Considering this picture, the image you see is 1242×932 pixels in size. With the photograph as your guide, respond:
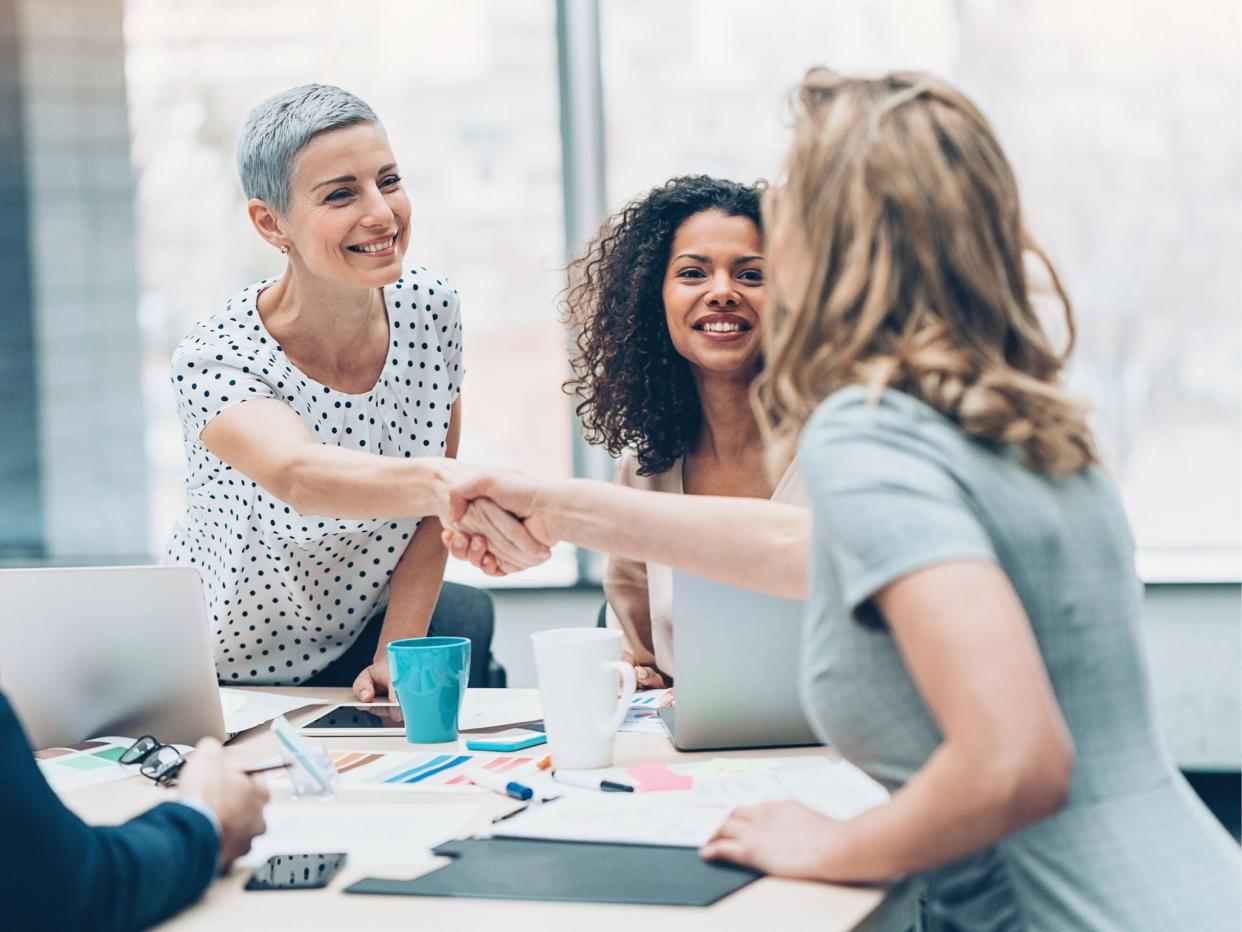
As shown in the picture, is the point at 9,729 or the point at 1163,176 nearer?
the point at 9,729

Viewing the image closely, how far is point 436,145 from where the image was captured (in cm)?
401

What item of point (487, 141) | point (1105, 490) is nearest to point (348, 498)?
point (1105, 490)

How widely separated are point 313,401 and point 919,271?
1.26 metres

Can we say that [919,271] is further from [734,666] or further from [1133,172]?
[1133,172]

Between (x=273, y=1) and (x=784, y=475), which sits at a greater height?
(x=273, y=1)

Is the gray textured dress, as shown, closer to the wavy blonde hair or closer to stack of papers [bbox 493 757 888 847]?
the wavy blonde hair

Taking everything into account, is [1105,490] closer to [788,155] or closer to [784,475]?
[788,155]

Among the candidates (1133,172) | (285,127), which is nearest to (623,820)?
(285,127)

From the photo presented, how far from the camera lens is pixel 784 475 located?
192 cm

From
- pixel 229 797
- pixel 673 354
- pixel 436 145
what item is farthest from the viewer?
pixel 436 145

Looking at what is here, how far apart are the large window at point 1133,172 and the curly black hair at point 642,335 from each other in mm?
1604

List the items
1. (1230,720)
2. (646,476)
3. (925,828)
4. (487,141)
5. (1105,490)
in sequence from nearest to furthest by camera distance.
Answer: (925,828), (1105,490), (646,476), (1230,720), (487,141)

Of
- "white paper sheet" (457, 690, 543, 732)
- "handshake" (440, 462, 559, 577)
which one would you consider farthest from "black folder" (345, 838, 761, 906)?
"handshake" (440, 462, 559, 577)

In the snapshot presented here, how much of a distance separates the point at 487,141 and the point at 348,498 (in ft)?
7.82
